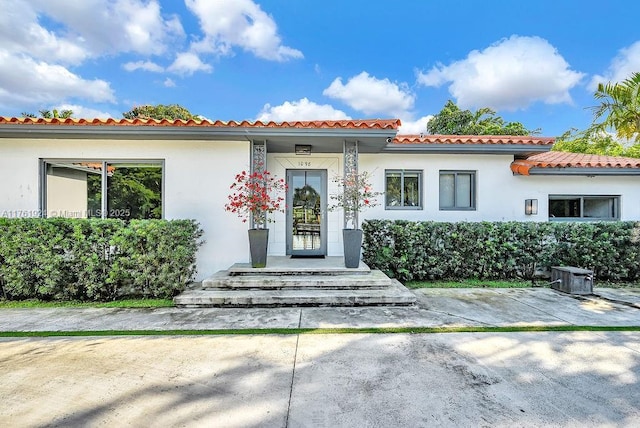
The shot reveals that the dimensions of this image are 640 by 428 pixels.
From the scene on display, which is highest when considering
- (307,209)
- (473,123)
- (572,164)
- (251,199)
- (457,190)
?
(473,123)

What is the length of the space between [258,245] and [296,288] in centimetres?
121

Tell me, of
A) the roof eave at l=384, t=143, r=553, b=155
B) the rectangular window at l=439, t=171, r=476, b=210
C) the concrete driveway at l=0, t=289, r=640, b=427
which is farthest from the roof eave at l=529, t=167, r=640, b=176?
the concrete driveway at l=0, t=289, r=640, b=427

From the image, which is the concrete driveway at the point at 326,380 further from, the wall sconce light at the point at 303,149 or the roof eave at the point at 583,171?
the roof eave at the point at 583,171

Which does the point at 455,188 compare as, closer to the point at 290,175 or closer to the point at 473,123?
the point at 290,175

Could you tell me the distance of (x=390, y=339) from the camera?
12.7 feet

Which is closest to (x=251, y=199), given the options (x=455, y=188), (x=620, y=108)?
(x=455, y=188)

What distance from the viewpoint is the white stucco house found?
6.34m

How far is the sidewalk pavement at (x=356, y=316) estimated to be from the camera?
14.4 ft

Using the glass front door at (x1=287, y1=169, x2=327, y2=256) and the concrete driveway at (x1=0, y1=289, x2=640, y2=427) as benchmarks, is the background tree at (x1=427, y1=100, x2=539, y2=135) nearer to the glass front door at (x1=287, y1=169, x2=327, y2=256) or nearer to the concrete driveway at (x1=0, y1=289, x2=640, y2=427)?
the glass front door at (x1=287, y1=169, x2=327, y2=256)

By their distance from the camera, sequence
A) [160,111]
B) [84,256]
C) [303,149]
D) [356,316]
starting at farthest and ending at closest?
[160,111] < [303,149] < [84,256] < [356,316]

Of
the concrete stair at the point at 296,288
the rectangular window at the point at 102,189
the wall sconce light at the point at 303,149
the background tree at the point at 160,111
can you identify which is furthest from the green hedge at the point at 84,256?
the background tree at the point at 160,111

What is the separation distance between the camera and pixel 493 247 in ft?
22.7

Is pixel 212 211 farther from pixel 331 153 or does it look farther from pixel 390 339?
pixel 390 339

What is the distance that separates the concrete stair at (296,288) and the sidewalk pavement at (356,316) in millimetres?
153
